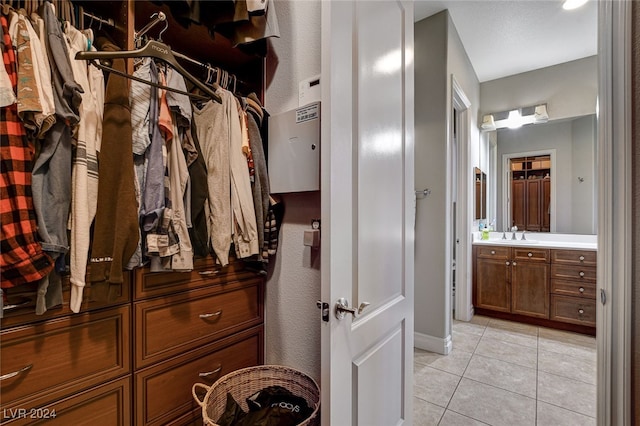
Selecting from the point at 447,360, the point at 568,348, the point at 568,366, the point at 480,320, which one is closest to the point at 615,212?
the point at 447,360

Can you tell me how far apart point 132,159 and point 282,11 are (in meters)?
1.02

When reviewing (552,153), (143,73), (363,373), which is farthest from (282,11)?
(552,153)

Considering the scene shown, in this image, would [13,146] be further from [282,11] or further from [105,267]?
[282,11]

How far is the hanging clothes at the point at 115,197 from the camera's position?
0.90 m

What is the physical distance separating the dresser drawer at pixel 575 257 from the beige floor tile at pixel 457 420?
6.73 ft

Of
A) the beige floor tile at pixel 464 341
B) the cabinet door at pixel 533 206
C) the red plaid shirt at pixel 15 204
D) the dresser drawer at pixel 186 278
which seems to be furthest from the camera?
the cabinet door at pixel 533 206

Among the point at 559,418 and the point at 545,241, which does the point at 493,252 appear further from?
the point at 559,418

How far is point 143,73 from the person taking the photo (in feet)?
3.37

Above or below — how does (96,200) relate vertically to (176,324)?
above

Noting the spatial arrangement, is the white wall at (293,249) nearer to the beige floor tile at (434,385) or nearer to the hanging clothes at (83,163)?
the hanging clothes at (83,163)

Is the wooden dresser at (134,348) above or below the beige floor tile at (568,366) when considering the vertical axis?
above

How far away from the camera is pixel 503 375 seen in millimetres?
2090

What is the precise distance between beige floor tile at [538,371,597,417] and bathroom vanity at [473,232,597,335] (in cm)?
107

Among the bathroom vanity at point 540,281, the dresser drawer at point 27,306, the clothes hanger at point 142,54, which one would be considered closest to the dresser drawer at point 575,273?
the bathroom vanity at point 540,281
